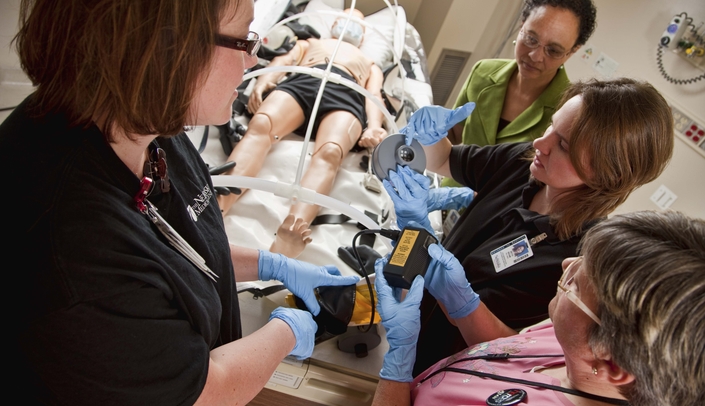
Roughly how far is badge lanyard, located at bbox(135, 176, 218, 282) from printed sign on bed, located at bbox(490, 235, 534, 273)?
2.71 feet

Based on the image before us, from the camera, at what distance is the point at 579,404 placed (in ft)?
2.63

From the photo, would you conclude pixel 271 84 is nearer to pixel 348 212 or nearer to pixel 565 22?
pixel 348 212

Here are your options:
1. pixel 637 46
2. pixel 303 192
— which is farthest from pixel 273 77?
pixel 637 46

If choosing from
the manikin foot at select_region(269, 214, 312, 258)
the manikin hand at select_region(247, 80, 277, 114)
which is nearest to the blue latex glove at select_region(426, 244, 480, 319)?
the manikin foot at select_region(269, 214, 312, 258)

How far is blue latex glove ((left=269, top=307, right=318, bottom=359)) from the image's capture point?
3.39 feet

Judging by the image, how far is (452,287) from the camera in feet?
3.71

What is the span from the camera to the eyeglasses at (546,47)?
5.35 feet

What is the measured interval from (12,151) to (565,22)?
5.80 ft

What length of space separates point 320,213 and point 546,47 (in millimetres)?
1139

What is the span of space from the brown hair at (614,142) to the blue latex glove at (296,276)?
700 mm

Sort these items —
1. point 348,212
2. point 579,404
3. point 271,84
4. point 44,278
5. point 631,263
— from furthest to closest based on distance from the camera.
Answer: point 271,84 → point 348,212 → point 579,404 → point 631,263 → point 44,278

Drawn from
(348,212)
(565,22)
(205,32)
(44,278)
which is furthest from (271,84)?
(44,278)

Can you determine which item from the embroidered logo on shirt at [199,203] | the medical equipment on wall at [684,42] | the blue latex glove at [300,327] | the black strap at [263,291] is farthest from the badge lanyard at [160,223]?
the medical equipment on wall at [684,42]

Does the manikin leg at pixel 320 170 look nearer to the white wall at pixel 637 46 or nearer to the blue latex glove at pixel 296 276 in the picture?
the blue latex glove at pixel 296 276
